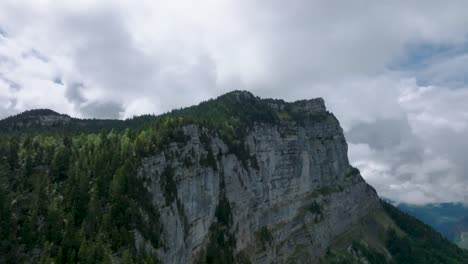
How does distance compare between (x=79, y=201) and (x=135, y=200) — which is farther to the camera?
(x=135, y=200)

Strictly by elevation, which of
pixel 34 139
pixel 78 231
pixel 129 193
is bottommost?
pixel 78 231

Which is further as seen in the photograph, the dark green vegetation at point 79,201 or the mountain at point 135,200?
the mountain at point 135,200

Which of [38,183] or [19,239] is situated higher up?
[38,183]

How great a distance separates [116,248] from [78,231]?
10.7m

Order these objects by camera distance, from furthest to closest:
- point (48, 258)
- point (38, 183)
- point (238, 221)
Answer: point (238, 221)
point (38, 183)
point (48, 258)

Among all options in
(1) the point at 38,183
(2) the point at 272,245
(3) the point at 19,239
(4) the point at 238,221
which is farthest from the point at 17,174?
(2) the point at 272,245

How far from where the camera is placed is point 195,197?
15200cm

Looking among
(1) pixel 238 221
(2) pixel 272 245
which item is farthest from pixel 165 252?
(2) pixel 272 245

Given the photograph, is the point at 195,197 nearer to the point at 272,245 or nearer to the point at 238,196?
the point at 238,196

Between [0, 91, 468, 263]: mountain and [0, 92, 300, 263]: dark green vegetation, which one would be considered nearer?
[0, 92, 300, 263]: dark green vegetation

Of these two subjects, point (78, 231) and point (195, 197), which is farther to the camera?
point (195, 197)

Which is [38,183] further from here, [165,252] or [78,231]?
[165,252]

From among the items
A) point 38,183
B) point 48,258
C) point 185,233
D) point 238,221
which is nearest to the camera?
point 48,258

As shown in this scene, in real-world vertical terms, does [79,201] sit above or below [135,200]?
below
